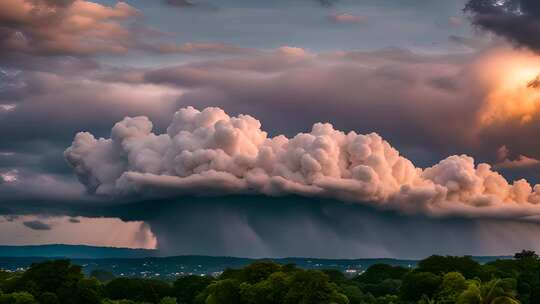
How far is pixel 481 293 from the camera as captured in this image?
7643 inches

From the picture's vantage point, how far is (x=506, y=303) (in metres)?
173

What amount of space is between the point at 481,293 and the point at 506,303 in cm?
2092

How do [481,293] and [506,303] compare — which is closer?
[506,303]
